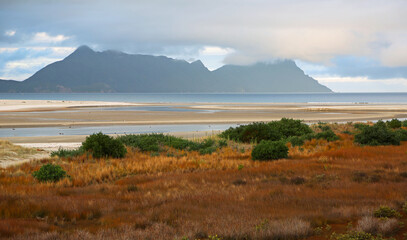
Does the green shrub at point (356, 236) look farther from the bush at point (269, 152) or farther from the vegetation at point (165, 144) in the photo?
the vegetation at point (165, 144)

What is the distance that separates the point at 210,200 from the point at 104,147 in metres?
9.80

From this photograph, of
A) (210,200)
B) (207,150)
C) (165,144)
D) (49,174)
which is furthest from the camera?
(165,144)

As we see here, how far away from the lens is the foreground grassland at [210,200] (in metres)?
6.68

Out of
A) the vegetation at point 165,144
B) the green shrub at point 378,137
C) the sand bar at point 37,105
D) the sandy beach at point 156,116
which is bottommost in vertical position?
the vegetation at point 165,144

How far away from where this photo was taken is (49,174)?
40.1ft

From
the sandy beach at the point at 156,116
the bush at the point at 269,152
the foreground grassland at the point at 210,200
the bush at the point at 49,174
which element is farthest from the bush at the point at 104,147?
the sandy beach at the point at 156,116

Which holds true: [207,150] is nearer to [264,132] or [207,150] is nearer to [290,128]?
[264,132]

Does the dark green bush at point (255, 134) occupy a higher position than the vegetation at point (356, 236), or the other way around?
the dark green bush at point (255, 134)

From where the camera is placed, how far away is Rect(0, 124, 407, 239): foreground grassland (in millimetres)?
6680

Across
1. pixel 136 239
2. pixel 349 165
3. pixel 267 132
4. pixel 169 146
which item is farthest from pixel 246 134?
pixel 136 239

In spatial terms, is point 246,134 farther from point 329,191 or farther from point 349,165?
point 329,191

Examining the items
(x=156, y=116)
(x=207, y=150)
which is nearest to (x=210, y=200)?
(x=207, y=150)

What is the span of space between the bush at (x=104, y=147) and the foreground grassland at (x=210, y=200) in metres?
2.29

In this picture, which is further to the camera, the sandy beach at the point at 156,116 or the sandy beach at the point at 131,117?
the sandy beach at the point at 156,116
